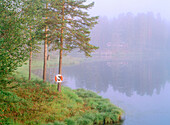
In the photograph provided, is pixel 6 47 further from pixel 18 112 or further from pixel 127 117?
pixel 127 117

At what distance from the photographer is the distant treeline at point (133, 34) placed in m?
123

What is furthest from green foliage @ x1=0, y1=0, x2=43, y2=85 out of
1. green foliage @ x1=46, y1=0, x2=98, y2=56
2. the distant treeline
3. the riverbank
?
the distant treeline

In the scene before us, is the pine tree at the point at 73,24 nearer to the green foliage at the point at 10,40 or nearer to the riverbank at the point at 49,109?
the riverbank at the point at 49,109

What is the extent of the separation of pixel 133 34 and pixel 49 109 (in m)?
133

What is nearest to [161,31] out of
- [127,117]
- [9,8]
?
[127,117]

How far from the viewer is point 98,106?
16.6m

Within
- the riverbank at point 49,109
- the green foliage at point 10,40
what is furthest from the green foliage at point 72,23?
the green foliage at point 10,40

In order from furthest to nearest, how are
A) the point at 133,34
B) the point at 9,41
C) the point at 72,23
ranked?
the point at 133,34
the point at 72,23
the point at 9,41

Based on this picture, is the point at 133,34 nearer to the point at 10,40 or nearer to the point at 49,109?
the point at 49,109

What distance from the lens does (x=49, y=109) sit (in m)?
12.5

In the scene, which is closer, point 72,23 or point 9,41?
point 9,41

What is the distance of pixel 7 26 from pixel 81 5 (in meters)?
8.84

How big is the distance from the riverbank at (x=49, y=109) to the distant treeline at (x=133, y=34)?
100 meters

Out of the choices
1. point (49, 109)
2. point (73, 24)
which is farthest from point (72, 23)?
point (49, 109)
